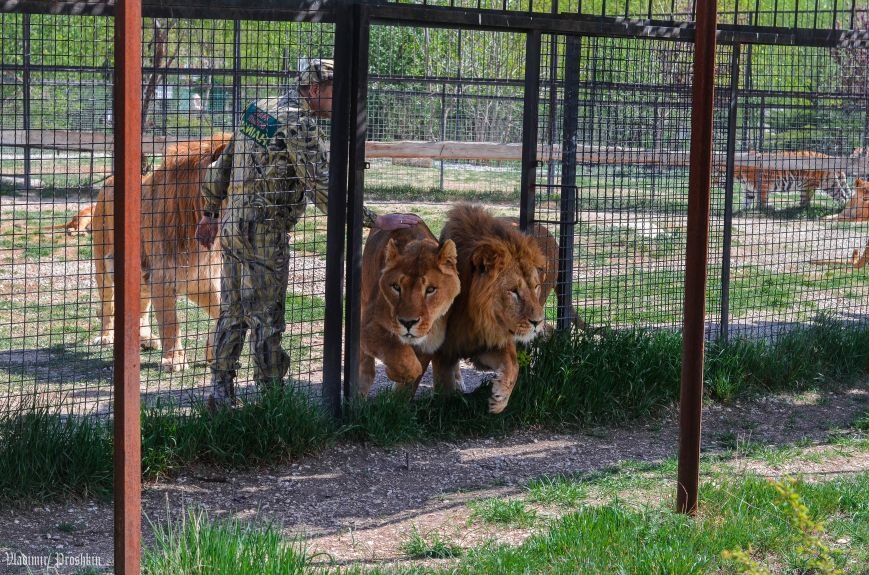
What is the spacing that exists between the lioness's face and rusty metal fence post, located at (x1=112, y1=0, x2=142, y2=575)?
306 centimetres

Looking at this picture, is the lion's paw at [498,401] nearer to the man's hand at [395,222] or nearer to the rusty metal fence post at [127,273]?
the man's hand at [395,222]

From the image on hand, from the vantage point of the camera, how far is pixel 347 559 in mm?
4863

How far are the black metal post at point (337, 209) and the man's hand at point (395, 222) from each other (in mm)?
515

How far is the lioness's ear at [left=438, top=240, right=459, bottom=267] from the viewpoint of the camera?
6512 millimetres

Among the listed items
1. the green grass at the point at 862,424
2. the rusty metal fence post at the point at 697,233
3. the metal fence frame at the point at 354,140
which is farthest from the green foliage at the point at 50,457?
the green grass at the point at 862,424

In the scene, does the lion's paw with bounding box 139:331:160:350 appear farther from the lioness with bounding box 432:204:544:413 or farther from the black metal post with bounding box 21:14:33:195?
the lioness with bounding box 432:204:544:413

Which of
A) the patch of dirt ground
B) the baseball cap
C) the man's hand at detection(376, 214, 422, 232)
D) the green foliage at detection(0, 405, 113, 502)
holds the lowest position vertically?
the patch of dirt ground

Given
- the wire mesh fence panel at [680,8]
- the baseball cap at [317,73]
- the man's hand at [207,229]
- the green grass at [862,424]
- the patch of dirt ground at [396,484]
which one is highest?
the wire mesh fence panel at [680,8]

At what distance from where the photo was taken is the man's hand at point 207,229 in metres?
7.21

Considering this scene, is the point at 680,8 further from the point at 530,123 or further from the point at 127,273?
the point at 127,273

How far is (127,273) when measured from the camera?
3.42 metres

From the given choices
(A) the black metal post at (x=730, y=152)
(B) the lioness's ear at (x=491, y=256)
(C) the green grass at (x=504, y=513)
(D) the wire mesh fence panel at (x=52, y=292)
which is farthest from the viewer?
(A) the black metal post at (x=730, y=152)

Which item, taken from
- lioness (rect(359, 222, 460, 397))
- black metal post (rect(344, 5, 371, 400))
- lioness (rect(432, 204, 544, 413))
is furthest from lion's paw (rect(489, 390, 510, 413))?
black metal post (rect(344, 5, 371, 400))

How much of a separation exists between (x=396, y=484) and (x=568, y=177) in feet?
9.18
